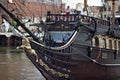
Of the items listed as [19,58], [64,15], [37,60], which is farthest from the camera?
[19,58]

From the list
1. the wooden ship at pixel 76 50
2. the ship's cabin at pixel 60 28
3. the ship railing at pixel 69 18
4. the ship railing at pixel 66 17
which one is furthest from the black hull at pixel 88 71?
the ship railing at pixel 66 17

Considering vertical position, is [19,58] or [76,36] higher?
[76,36]

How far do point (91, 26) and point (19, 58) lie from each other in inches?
695

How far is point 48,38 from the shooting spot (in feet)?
80.3

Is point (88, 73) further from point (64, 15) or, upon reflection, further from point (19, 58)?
point (19, 58)

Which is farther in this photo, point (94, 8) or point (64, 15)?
point (94, 8)

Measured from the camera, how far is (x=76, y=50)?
23578 millimetres

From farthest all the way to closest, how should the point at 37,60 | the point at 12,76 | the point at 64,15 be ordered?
the point at 12,76 < the point at 64,15 < the point at 37,60

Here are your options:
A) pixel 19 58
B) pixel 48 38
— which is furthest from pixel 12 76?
pixel 19 58

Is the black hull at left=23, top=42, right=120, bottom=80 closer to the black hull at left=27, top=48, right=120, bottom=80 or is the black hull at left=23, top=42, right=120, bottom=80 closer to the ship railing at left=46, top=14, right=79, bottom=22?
the black hull at left=27, top=48, right=120, bottom=80

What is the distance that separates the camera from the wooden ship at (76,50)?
22.8 m

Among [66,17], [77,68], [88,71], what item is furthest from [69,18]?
[88,71]

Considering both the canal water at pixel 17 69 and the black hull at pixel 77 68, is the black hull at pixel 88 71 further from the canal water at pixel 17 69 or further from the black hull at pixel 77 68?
the canal water at pixel 17 69

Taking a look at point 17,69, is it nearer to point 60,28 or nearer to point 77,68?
point 60,28
